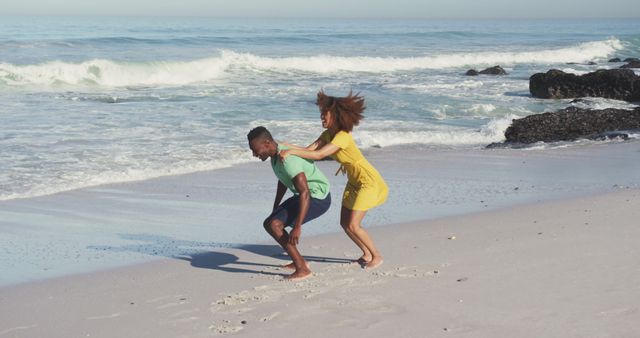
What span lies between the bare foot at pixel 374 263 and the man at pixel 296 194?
0.42m

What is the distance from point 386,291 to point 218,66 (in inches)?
1064

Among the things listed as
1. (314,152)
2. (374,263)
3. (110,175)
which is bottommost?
(110,175)

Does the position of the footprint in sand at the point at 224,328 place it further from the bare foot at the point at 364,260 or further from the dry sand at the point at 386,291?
the bare foot at the point at 364,260

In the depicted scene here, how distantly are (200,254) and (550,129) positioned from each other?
8.19m

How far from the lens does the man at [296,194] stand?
19.3 ft

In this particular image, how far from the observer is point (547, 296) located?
203 inches

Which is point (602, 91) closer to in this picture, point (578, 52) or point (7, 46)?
point (7, 46)

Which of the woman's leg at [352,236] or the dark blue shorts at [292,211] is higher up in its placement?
the dark blue shorts at [292,211]

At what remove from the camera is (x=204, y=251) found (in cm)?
688

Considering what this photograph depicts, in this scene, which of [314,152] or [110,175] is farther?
[110,175]

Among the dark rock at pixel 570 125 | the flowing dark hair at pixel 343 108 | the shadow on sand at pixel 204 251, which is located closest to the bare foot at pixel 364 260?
the shadow on sand at pixel 204 251

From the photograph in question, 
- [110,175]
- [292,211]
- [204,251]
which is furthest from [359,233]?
[110,175]

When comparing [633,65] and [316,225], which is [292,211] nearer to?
[316,225]

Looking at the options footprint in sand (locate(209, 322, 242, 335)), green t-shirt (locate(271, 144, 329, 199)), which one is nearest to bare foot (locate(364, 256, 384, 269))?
green t-shirt (locate(271, 144, 329, 199))
